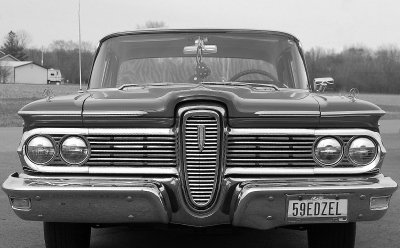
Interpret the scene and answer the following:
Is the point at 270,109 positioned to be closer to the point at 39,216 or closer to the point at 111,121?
the point at 111,121

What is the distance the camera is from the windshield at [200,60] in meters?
5.13

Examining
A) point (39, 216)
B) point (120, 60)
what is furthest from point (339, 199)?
point (120, 60)

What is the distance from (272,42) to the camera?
5316 millimetres

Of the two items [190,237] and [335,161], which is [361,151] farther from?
[190,237]

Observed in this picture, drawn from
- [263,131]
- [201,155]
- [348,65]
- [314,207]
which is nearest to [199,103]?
[201,155]

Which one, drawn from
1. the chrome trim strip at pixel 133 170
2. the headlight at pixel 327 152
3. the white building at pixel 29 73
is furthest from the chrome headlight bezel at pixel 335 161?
the white building at pixel 29 73

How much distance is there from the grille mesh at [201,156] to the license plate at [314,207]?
1.52ft

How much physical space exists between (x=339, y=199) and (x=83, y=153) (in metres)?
1.49

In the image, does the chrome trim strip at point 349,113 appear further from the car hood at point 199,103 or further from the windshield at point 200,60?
the windshield at point 200,60

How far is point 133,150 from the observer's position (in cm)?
365

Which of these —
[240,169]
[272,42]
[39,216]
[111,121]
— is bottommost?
[39,216]

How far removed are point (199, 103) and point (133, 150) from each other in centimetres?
47

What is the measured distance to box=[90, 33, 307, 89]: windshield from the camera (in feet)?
16.8

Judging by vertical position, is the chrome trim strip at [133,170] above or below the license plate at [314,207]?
above
